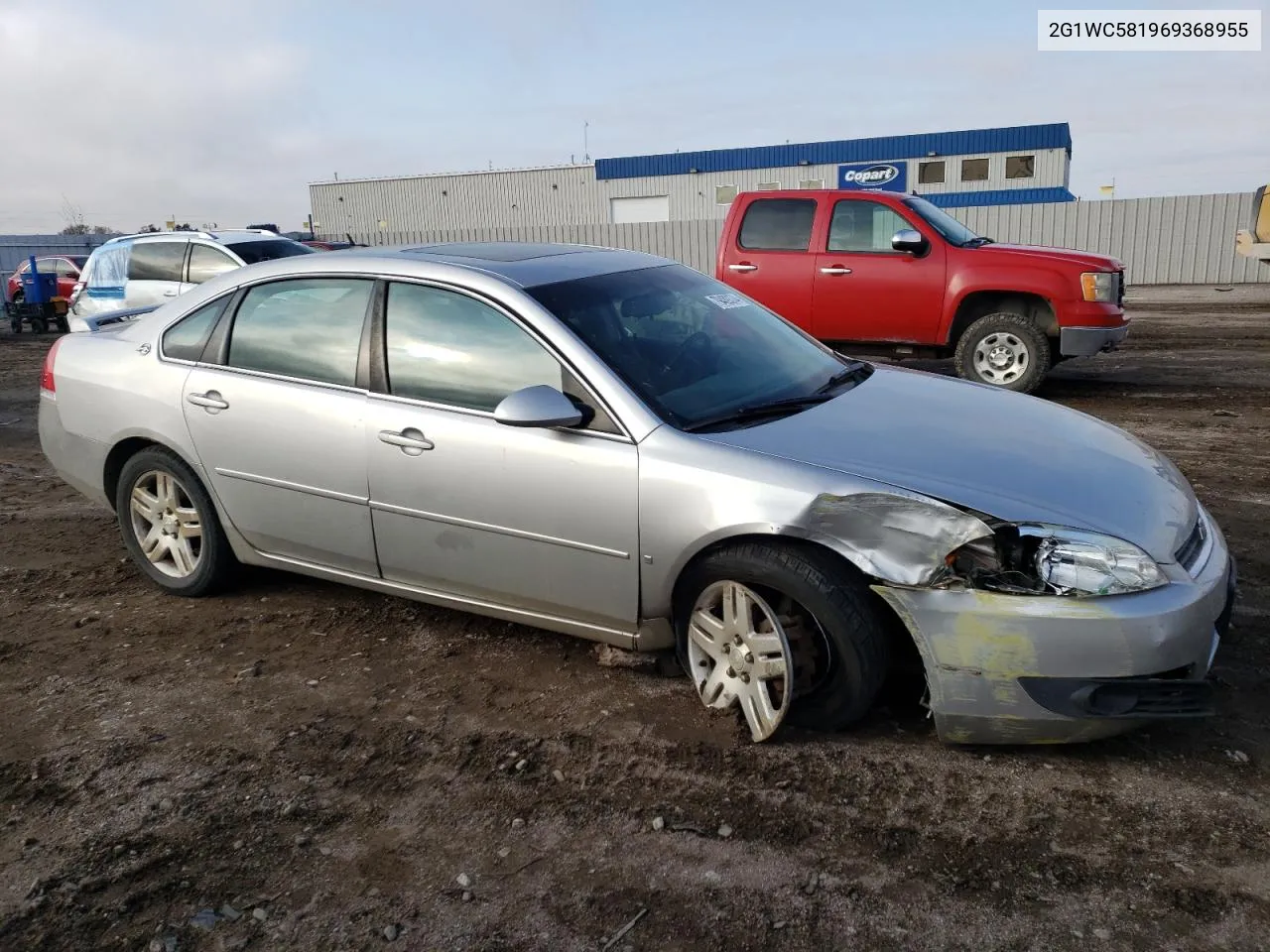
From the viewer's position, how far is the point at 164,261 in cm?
1230

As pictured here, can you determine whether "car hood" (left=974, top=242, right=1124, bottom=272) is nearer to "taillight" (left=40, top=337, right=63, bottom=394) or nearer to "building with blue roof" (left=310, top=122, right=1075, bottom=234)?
"taillight" (left=40, top=337, right=63, bottom=394)

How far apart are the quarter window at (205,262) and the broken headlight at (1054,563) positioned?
424 inches

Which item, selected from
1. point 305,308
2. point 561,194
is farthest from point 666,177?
point 305,308

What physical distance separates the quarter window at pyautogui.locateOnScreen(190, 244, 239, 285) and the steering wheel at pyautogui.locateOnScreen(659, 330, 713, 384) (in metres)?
9.29

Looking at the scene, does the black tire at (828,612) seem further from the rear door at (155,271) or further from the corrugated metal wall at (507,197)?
the corrugated metal wall at (507,197)

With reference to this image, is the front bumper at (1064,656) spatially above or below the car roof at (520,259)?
below

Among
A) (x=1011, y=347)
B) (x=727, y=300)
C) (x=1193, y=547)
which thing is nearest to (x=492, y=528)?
(x=727, y=300)

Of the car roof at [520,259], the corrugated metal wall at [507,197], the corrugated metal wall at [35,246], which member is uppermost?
the corrugated metal wall at [507,197]

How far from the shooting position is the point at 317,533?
4.23 meters

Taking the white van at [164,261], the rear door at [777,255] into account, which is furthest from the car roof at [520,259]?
the white van at [164,261]

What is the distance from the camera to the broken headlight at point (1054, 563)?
2.94 m

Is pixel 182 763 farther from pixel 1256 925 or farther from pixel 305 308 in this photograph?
pixel 1256 925

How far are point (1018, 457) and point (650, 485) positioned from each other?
1.22 metres

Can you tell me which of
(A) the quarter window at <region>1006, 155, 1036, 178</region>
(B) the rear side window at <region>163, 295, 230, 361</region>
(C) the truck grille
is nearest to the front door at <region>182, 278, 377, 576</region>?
(B) the rear side window at <region>163, 295, 230, 361</region>
